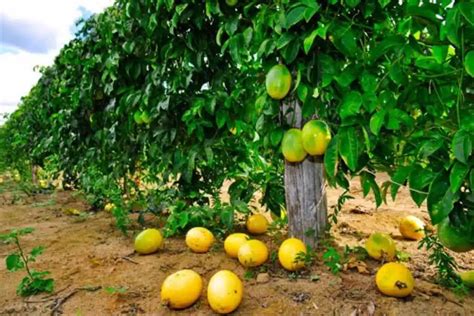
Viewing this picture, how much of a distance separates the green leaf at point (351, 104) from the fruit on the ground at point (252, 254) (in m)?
0.82

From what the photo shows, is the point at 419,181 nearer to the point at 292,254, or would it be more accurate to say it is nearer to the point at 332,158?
the point at 332,158

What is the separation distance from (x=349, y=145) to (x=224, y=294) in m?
0.78

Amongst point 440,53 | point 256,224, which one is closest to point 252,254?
point 256,224

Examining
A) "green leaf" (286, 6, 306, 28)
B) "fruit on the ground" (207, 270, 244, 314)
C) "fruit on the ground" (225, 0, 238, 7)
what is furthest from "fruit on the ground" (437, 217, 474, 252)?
"fruit on the ground" (225, 0, 238, 7)

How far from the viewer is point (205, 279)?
5.91 ft

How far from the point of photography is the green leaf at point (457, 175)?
105cm

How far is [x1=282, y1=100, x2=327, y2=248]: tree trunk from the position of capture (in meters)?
1.91

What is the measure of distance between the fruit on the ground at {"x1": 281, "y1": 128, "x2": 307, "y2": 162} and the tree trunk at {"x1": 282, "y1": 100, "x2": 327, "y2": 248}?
12cm

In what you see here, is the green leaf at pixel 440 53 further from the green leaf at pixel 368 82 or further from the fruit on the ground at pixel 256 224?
the fruit on the ground at pixel 256 224

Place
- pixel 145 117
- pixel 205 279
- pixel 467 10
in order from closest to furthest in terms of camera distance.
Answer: pixel 467 10 < pixel 205 279 < pixel 145 117

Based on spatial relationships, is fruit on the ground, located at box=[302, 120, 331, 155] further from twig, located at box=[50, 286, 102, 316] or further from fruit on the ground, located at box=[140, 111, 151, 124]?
fruit on the ground, located at box=[140, 111, 151, 124]

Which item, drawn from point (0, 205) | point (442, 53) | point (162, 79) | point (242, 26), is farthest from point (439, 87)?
point (0, 205)

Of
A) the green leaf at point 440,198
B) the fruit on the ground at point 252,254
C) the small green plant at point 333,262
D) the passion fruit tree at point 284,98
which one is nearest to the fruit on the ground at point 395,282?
the small green plant at point 333,262

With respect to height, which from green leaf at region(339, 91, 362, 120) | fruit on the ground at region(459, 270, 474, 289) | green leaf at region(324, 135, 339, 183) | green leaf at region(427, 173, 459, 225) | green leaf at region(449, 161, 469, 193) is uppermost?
green leaf at region(339, 91, 362, 120)
